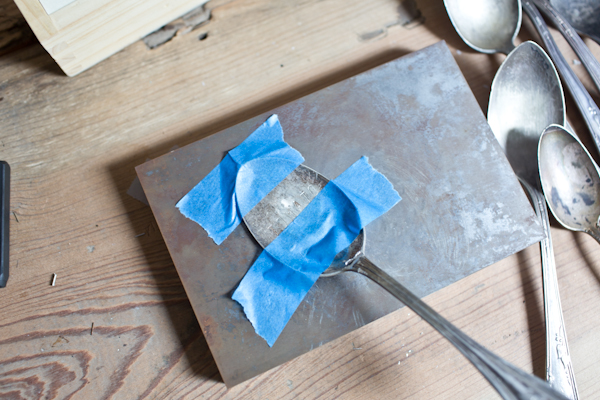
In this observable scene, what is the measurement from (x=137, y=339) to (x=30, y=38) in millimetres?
470

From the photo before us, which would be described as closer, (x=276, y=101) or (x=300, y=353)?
(x=300, y=353)

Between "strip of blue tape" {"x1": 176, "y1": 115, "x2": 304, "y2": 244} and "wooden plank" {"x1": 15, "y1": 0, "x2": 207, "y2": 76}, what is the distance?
0.24 meters

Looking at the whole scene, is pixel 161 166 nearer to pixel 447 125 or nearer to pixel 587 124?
pixel 447 125

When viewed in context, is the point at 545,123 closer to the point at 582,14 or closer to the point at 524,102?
the point at 524,102

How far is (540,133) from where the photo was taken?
0.57 m

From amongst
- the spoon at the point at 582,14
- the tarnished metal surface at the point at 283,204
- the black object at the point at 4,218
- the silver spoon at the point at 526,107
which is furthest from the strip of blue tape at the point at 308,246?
the spoon at the point at 582,14

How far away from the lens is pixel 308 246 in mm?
483

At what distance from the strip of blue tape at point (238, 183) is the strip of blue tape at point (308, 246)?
2.2 inches

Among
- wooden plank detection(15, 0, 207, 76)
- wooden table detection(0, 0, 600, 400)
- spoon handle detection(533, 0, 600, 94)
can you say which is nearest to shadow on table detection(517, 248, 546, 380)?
wooden table detection(0, 0, 600, 400)

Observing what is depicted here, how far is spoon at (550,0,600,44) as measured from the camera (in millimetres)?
607

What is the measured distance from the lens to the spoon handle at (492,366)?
329 mm

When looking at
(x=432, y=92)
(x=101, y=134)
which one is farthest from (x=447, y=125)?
(x=101, y=134)

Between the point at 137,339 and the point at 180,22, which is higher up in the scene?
the point at 180,22

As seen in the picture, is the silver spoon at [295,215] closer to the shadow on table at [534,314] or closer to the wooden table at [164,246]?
the wooden table at [164,246]
